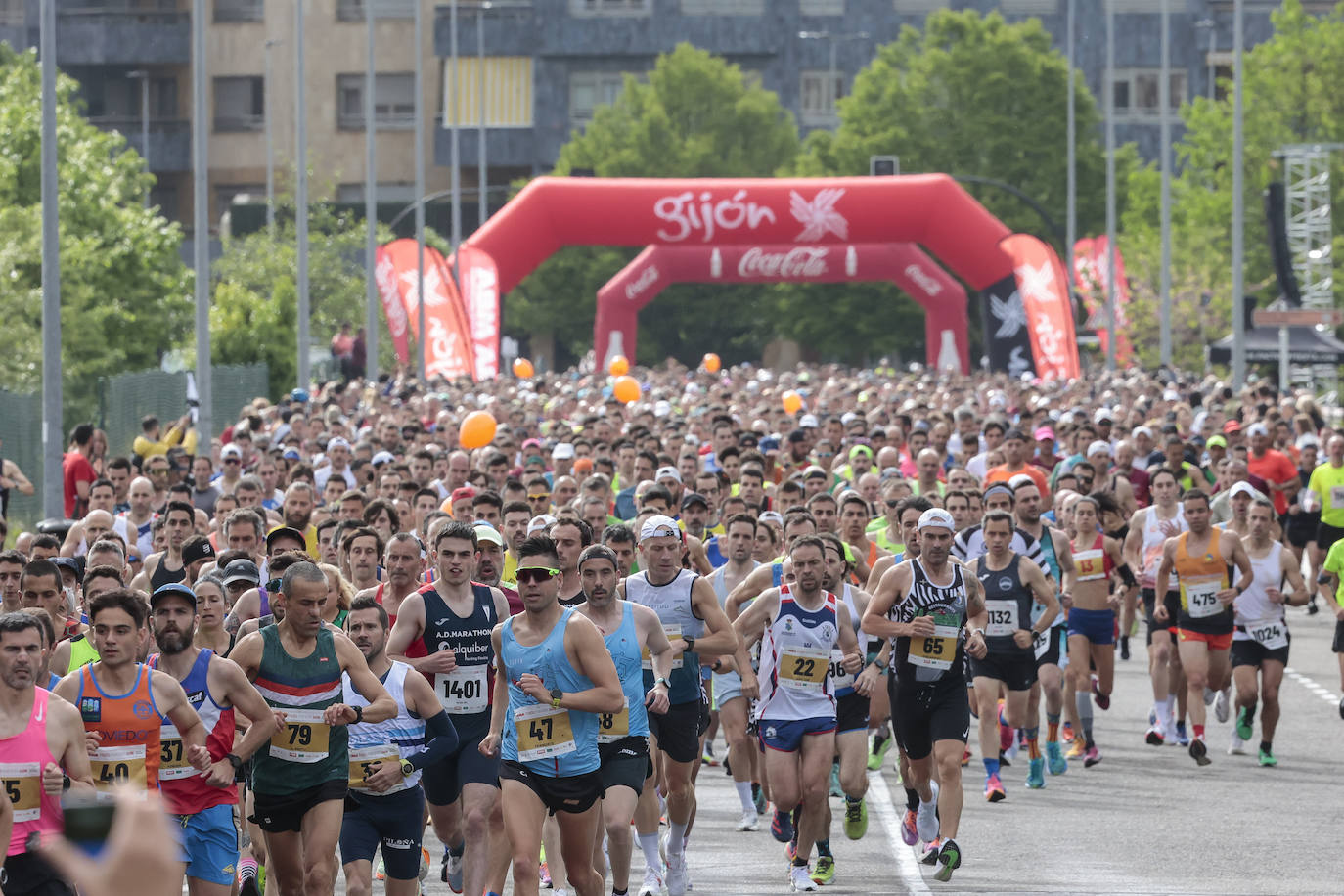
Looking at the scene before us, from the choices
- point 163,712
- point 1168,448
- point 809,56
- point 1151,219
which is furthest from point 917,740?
point 809,56

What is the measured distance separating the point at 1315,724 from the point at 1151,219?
176ft

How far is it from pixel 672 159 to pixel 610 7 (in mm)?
10870

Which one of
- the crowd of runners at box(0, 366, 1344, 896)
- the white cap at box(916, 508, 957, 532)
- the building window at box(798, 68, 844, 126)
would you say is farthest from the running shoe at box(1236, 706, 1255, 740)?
the building window at box(798, 68, 844, 126)

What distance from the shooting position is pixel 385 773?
8.84 metres

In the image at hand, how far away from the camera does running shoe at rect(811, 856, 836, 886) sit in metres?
10.6

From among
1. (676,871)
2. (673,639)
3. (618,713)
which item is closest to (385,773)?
(618,713)

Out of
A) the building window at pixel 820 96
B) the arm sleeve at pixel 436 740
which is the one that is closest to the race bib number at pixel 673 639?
the arm sleeve at pixel 436 740

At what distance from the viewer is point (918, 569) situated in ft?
38.0

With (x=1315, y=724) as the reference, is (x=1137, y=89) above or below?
above

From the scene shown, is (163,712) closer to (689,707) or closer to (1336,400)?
(689,707)

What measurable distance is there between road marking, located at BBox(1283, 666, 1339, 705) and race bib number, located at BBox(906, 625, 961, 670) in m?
6.94

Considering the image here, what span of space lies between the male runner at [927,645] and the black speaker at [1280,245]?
27388mm

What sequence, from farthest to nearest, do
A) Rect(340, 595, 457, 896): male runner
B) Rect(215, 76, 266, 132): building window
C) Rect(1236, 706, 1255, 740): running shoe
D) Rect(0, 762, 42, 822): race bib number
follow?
Rect(215, 76, 266, 132): building window
Rect(1236, 706, 1255, 740): running shoe
Rect(340, 595, 457, 896): male runner
Rect(0, 762, 42, 822): race bib number

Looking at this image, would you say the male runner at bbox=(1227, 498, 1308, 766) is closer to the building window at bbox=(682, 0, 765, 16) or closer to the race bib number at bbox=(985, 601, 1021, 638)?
the race bib number at bbox=(985, 601, 1021, 638)
